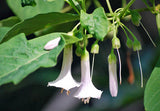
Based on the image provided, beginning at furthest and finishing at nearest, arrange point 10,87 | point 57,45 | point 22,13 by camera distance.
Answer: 1. point 10,87
2. point 22,13
3. point 57,45

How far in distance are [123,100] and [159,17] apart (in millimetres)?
1351

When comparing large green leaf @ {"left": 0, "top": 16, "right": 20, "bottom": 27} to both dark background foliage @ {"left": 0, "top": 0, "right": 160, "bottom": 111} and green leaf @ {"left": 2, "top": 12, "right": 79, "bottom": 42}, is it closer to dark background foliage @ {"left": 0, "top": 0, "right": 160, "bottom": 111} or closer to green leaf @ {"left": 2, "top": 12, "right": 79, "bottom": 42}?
green leaf @ {"left": 2, "top": 12, "right": 79, "bottom": 42}

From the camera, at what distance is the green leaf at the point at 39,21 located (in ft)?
3.18

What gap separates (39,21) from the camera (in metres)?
1.02

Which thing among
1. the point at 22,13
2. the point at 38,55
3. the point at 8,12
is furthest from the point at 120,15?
the point at 8,12

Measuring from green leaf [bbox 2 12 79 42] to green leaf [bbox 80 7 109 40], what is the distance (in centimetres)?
20

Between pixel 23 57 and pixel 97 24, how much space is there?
228mm

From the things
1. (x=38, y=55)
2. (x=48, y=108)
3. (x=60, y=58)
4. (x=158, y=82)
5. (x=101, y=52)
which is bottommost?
(x=48, y=108)

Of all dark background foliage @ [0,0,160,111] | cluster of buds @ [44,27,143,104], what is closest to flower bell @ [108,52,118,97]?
cluster of buds @ [44,27,143,104]

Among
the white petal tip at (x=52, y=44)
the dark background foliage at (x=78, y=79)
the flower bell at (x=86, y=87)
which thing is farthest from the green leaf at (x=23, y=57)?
the dark background foliage at (x=78, y=79)

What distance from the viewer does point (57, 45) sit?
0.80 meters

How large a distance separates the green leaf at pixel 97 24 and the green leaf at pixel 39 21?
0.65 feet

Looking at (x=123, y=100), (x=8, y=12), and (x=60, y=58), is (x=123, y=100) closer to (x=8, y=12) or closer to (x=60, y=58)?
(x=60, y=58)

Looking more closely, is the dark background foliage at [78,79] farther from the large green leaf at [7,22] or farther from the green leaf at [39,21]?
the green leaf at [39,21]
